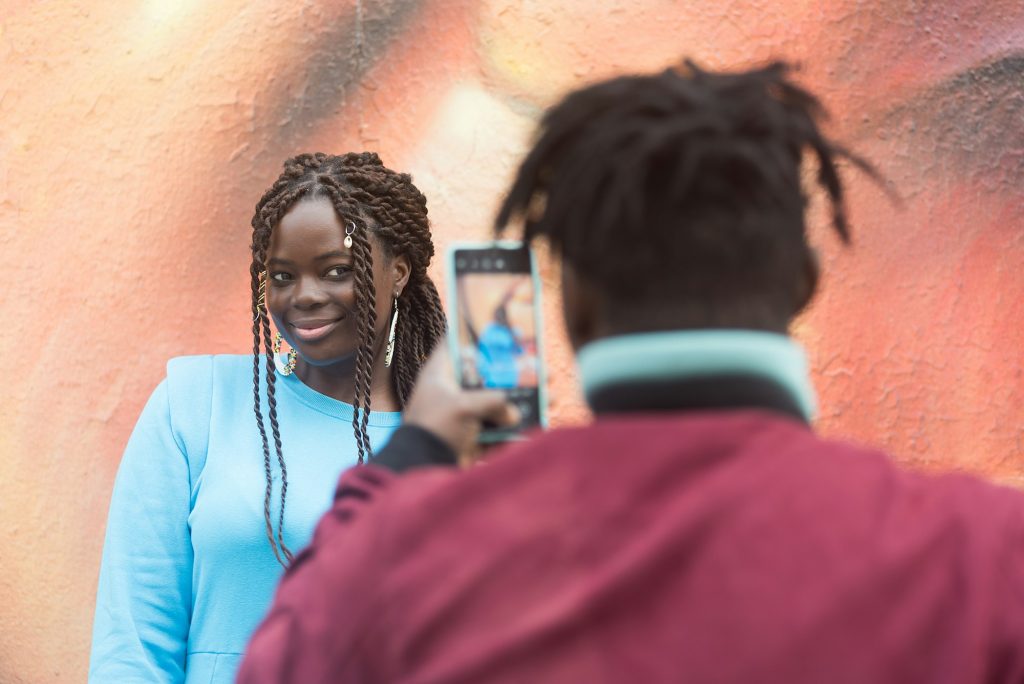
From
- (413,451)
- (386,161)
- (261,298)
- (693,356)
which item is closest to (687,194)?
(693,356)

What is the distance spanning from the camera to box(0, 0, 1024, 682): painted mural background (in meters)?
2.95

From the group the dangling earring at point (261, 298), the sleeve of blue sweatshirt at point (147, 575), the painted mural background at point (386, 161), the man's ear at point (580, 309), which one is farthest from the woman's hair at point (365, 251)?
the man's ear at point (580, 309)

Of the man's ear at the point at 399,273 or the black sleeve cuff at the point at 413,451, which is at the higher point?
the man's ear at the point at 399,273

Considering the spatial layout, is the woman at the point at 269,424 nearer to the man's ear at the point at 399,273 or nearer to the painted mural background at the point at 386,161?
the man's ear at the point at 399,273

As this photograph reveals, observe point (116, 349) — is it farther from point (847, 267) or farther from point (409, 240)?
point (847, 267)

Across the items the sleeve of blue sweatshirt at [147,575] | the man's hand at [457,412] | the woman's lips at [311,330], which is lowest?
the sleeve of blue sweatshirt at [147,575]

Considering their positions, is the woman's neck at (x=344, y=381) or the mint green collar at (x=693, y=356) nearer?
the mint green collar at (x=693, y=356)

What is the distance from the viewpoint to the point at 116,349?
3072 mm

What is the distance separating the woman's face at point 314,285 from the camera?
2.37 meters

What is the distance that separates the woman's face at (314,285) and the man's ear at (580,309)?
1244 mm

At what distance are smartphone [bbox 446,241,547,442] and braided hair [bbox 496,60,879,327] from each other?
21 centimetres

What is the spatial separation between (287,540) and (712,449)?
4.37 feet

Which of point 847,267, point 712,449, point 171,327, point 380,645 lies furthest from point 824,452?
point 171,327

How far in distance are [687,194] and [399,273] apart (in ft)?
4.97
